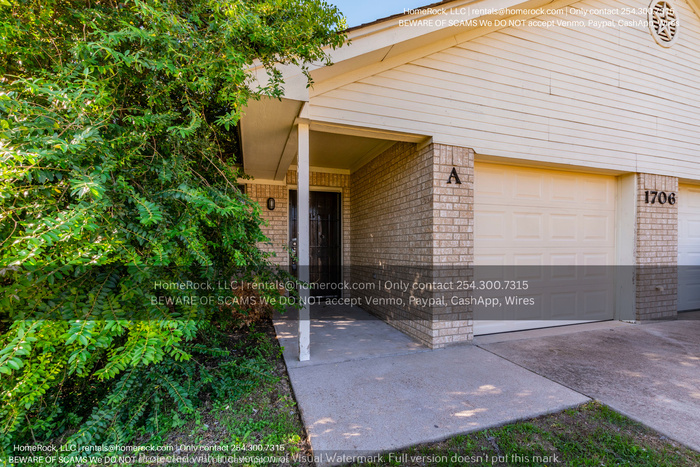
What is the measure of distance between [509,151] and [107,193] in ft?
12.7

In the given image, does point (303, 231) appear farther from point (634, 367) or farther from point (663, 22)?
point (663, 22)

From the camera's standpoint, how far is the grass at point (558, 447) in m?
1.66

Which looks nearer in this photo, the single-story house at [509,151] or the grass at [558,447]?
the grass at [558,447]

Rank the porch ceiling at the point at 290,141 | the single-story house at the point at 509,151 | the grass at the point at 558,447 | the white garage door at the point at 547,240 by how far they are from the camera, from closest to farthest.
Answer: the grass at the point at 558,447
the porch ceiling at the point at 290,141
the single-story house at the point at 509,151
the white garage door at the point at 547,240

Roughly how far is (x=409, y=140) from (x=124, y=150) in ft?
8.92

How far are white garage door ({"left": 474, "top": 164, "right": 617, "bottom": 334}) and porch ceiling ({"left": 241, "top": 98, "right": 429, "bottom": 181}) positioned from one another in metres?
1.37

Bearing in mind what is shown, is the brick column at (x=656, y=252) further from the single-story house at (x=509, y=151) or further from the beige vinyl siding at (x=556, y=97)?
the beige vinyl siding at (x=556, y=97)

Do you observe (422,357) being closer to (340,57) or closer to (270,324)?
(270,324)

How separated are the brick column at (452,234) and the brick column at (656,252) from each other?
2891 mm

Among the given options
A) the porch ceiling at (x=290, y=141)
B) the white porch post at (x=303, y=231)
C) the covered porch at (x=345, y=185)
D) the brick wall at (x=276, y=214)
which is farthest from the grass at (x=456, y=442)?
the brick wall at (x=276, y=214)

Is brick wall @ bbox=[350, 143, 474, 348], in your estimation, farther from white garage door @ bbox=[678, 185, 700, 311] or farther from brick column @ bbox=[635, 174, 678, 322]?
white garage door @ bbox=[678, 185, 700, 311]

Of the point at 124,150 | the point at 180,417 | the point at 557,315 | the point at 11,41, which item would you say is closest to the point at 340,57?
the point at 124,150

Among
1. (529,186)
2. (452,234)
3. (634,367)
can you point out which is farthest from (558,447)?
(529,186)

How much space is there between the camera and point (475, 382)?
8.18 feet
